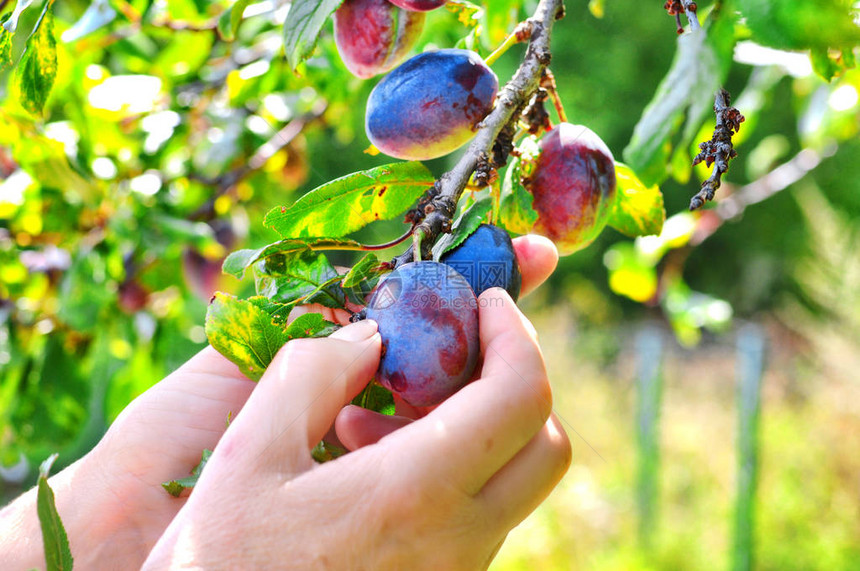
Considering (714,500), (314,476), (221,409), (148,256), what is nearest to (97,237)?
(148,256)

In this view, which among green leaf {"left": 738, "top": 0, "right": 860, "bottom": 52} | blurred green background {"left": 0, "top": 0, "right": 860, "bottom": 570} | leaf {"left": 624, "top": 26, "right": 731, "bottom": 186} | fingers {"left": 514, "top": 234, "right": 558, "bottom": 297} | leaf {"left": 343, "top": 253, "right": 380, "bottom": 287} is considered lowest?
blurred green background {"left": 0, "top": 0, "right": 860, "bottom": 570}

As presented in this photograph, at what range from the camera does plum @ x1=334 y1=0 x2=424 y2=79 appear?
56 cm

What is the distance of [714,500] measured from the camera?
117 inches

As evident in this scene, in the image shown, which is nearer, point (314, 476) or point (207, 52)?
point (314, 476)

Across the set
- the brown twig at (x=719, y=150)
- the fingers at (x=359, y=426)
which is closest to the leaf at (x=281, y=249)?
the fingers at (x=359, y=426)

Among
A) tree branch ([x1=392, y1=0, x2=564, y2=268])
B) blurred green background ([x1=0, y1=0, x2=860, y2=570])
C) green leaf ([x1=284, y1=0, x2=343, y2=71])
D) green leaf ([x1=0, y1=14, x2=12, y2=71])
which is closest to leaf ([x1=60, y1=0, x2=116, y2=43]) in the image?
blurred green background ([x1=0, y1=0, x2=860, y2=570])

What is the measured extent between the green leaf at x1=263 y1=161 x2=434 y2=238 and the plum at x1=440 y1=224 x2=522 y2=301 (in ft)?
0.25

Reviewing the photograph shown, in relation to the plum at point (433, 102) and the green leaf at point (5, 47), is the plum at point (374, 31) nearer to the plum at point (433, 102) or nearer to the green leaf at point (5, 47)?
the plum at point (433, 102)

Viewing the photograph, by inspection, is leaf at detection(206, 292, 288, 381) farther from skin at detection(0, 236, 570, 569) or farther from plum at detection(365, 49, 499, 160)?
plum at detection(365, 49, 499, 160)

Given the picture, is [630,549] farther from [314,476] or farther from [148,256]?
[314,476]

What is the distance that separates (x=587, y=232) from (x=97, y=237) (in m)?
0.84

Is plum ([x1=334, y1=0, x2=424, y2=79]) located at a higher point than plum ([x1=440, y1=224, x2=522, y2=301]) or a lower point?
higher

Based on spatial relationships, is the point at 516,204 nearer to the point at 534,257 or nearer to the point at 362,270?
the point at 534,257

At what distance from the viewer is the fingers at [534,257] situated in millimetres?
568
